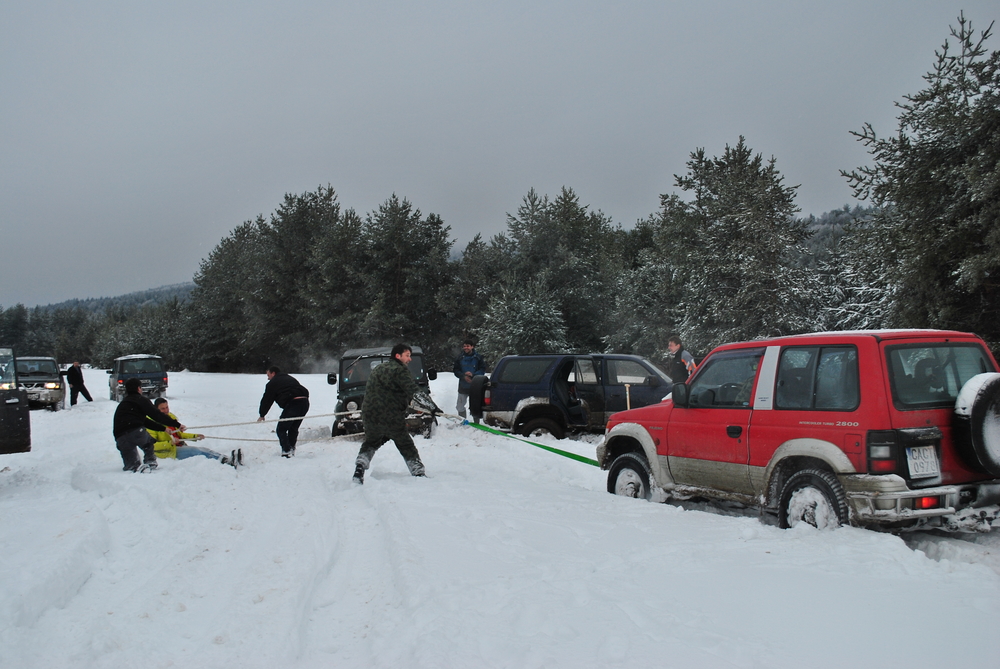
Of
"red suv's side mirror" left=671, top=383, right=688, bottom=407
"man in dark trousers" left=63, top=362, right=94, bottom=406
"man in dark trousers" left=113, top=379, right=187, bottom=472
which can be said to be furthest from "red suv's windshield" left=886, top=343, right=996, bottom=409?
"man in dark trousers" left=63, top=362, right=94, bottom=406

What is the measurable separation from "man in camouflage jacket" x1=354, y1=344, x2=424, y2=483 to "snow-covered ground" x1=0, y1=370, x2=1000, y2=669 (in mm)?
1179

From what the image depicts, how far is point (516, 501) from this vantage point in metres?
7.14

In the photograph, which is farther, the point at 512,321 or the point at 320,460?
the point at 512,321

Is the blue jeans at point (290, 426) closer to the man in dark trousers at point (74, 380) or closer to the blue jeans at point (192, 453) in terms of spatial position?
the blue jeans at point (192, 453)

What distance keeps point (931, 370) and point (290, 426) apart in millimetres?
9517

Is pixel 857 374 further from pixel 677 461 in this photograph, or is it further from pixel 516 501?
pixel 516 501

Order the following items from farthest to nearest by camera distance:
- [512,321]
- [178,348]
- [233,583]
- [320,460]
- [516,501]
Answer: [178,348] → [512,321] → [320,460] → [516,501] → [233,583]

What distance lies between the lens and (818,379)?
5.38 metres

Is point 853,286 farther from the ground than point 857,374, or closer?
farther from the ground

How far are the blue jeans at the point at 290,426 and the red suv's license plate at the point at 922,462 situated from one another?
9.30 m

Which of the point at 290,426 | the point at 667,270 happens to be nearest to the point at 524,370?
the point at 290,426

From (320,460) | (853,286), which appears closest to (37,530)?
(320,460)

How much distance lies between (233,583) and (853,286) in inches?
1154

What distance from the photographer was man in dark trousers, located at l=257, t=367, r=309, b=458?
11.6 metres
